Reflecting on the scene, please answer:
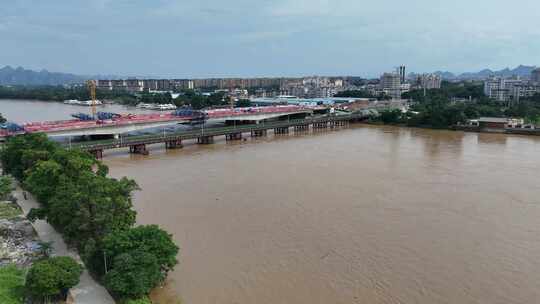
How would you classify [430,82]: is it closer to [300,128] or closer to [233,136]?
[300,128]

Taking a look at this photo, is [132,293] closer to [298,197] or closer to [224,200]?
[224,200]

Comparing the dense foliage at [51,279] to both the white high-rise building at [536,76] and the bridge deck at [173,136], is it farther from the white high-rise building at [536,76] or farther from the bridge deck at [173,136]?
the white high-rise building at [536,76]

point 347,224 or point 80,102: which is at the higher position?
point 80,102

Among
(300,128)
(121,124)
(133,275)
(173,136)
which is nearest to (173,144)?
(173,136)

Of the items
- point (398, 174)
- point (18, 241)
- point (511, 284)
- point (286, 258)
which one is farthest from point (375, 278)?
point (398, 174)

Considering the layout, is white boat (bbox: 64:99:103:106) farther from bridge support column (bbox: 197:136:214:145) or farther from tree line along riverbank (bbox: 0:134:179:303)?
tree line along riverbank (bbox: 0:134:179:303)

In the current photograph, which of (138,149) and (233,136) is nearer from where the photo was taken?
(138,149)

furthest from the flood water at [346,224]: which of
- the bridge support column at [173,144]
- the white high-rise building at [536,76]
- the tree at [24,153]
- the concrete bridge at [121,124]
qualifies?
the white high-rise building at [536,76]
